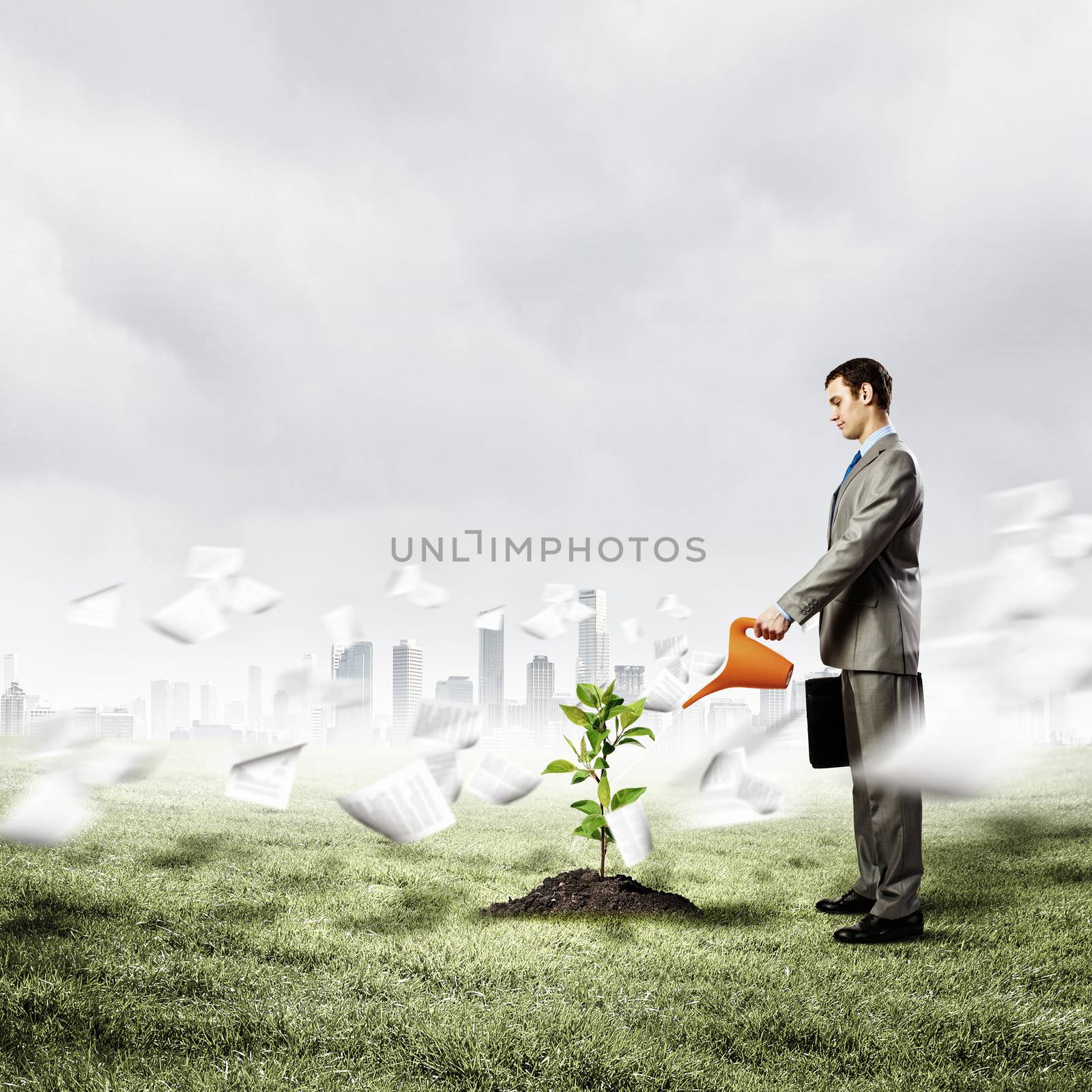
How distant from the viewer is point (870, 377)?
3.22 m

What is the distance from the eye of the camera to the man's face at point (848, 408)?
10.6ft

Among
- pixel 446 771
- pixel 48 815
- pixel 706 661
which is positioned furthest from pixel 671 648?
pixel 48 815

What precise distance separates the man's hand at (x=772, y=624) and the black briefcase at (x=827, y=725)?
0.43 meters

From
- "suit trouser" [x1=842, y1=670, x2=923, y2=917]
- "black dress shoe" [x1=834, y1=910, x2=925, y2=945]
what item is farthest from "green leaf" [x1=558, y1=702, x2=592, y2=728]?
"black dress shoe" [x1=834, y1=910, x2=925, y2=945]

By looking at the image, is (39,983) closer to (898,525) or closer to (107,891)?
(107,891)

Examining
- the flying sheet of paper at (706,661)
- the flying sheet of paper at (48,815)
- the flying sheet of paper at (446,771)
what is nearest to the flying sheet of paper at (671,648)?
the flying sheet of paper at (706,661)

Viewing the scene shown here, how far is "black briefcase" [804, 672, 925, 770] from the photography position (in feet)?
10.8

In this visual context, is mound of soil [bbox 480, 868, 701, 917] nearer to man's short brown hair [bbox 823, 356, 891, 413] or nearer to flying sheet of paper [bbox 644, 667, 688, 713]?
flying sheet of paper [bbox 644, 667, 688, 713]

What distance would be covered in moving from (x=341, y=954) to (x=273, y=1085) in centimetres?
81

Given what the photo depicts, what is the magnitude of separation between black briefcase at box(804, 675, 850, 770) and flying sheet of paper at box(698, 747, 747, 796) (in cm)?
110

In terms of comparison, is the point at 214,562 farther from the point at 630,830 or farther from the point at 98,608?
the point at 630,830

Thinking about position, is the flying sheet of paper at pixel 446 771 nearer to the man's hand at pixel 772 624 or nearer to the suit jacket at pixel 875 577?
the man's hand at pixel 772 624

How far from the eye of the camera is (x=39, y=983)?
241 centimetres

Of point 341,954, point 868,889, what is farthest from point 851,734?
point 341,954
